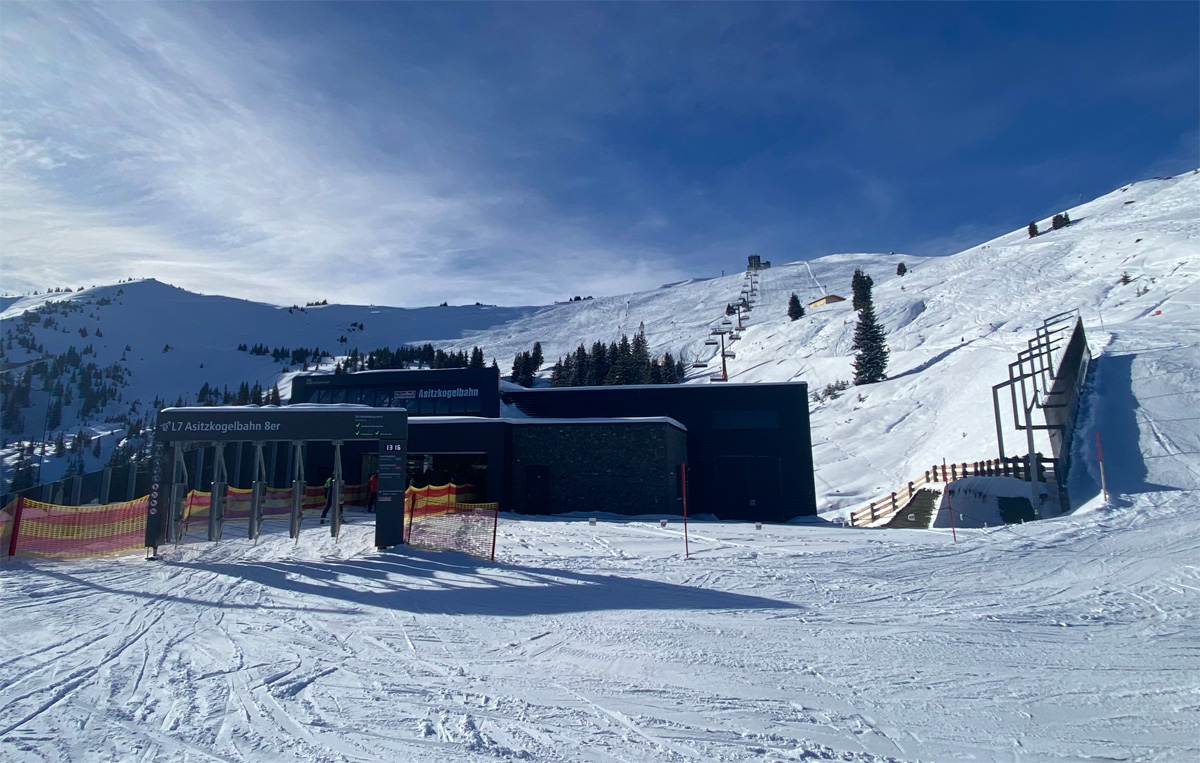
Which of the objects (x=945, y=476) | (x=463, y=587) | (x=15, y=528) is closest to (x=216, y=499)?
(x=15, y=528)

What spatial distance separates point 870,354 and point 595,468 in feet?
109

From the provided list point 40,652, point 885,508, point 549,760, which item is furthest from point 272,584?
point 885,508

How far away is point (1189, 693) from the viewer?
18.4ft

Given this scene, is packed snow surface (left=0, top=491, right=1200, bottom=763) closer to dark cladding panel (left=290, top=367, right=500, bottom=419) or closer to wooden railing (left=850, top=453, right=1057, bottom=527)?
wooden railing (left=850, top=453, right=1057, bottom=527)

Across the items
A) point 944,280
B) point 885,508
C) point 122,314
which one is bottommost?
point 885,508

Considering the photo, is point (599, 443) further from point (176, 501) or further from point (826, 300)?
point (826, 300)

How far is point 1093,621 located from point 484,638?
6993mm

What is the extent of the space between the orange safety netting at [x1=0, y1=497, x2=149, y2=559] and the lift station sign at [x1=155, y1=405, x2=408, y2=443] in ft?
6.23

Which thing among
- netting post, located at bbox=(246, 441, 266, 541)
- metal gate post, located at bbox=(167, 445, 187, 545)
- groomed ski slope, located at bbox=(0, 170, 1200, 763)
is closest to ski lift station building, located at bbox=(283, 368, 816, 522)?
groomed ski slope, located at bbox=(0, 170, 1200, 763)

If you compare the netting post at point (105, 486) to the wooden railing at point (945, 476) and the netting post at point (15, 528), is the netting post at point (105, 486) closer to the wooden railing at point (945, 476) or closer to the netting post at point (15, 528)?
the netting post at point (15, 528)

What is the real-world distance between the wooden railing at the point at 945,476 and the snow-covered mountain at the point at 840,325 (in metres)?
2.41

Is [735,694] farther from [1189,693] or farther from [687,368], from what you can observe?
[687,368]

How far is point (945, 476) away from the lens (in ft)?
72.4

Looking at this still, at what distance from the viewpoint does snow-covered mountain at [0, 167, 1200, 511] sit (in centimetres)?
3488
